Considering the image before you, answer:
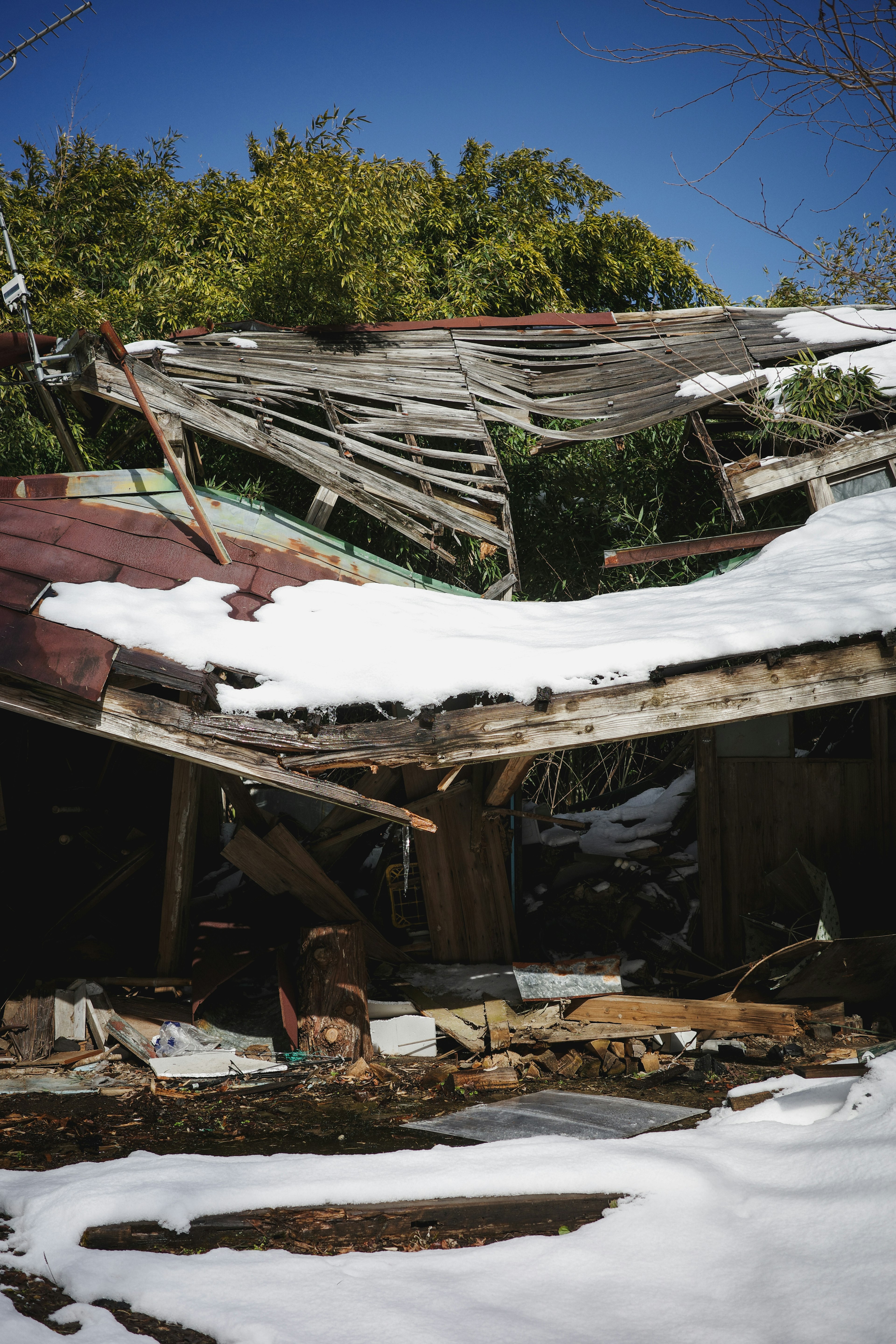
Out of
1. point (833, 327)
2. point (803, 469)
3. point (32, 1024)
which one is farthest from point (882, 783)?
point (32, 1024)

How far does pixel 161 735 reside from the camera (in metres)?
5.16

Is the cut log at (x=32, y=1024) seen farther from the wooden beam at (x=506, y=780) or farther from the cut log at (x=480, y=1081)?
the wooden beam at (x=506, y=780)

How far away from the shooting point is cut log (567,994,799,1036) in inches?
243

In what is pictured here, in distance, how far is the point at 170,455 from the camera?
23.0ft

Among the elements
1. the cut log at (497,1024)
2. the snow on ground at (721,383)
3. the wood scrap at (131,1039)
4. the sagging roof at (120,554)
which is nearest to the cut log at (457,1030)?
the cut log at (497,1024)

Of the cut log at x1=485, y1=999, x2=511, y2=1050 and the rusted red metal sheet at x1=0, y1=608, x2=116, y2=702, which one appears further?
the cut log at x1=485, y1=999, x2=511, y2=1050

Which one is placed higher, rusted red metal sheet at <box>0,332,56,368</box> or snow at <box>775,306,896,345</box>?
rusted red metal sheet at <box>0,332,56,368</box>

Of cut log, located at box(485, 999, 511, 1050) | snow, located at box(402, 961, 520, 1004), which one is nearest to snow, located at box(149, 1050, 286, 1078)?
snow, located at box(402, 961, 520, 1004)

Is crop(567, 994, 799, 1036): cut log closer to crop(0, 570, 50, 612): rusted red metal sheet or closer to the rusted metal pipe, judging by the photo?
the rusted metal pipe

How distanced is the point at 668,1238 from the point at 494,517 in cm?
613

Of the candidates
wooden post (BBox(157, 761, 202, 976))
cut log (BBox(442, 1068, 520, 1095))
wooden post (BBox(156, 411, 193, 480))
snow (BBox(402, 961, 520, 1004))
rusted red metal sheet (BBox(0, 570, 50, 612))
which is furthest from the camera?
wooden post (BBox(156, 411, 193, 480))

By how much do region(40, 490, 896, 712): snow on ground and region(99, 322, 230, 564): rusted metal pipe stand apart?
49 centimetres

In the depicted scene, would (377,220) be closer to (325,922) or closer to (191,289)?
(191,289)

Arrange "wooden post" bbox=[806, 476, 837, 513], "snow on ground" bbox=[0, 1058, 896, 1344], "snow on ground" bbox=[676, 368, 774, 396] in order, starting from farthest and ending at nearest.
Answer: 1. "snow on ground" bbox=[676, 368, 774, 396]
2. "wooden post" bbox=[806, 476, 837, 513]
3. "snow on ground" bbox=[0, 1058, 896, 1344]
